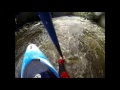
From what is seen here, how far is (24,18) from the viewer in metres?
3.41

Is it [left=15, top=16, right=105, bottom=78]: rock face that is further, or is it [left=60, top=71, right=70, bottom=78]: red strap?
[left=15, top=16, right=105, bottom=78]: rock face

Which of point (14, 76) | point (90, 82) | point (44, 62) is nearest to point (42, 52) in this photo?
point (44, 62)

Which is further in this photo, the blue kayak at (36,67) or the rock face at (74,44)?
the rock face at (74,44)

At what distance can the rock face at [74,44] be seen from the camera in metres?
3.31

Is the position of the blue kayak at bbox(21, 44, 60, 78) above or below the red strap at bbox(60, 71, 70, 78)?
above

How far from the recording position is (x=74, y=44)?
357cm

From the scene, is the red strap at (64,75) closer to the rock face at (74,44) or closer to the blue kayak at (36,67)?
the blue kayak at (36,67)

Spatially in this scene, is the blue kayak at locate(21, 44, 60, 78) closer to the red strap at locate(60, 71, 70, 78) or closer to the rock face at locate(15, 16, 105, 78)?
the red strap at locate(60, 71, 70, 78)

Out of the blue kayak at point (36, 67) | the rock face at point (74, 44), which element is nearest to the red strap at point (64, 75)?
the blue kayak at point (36, 67)

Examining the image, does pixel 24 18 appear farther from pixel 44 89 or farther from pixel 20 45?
pixel 44 89

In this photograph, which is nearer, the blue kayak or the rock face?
the blue kayak

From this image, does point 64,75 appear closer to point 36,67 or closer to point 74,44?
point 36,67

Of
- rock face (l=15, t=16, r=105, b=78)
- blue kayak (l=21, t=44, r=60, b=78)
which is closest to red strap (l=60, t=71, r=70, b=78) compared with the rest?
blue kayak (l=21, t=44, r=60, b=78)

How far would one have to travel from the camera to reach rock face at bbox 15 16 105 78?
3312 millimetres
